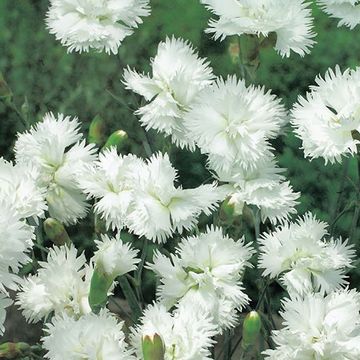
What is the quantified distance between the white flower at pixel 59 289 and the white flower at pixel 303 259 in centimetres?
20

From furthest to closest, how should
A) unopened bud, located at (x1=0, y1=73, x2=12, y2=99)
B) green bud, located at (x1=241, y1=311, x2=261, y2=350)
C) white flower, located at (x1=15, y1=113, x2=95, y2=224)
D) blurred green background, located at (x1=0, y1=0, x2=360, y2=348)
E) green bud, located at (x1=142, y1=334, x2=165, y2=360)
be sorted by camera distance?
blurred green background, located at (x1=0, y1=0, x2=360, y2=348), unopened bud, located at (x1=0, y1=73, x2=12, y2=99), white flower, located at (x1=15, y1=113, x2=95, y2=224), green bud, located at (x1=241, y1=311, x2=261, y2=350), green bud, located at (x1=142, y1=334, x2=165, y2=360)

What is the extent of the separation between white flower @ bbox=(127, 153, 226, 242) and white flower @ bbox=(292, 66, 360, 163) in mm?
119

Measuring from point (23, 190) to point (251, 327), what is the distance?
28 centimetres

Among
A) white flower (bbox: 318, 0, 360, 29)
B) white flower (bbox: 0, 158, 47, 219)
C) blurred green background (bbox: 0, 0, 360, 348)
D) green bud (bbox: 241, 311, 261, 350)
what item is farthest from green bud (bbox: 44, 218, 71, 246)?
blurred green background (bbox: 0, 0, 360, 348)

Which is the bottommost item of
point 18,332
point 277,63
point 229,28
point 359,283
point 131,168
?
point 18,332

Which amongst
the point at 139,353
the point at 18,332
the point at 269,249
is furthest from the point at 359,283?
the point at 139,353

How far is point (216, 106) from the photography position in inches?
48.9

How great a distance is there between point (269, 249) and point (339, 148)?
0.13 meters

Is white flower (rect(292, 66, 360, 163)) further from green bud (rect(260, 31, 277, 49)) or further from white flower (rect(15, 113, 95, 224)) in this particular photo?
white flower (rect(15, 113, 95, 224))

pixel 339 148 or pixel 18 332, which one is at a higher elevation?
pixel 339 148

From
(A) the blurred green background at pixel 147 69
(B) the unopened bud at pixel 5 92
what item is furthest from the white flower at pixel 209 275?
(A) the blurred green background at pixel 147 69

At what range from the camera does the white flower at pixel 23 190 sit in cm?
123

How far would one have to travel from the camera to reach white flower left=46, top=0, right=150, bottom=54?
132 cm

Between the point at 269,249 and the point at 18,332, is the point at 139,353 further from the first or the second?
the point at 18,332
